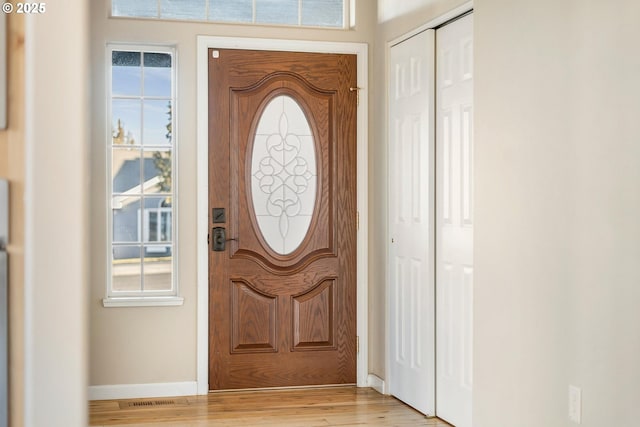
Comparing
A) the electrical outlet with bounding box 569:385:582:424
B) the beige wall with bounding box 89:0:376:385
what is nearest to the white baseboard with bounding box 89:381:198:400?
the beige wall with bounding box 89:0:376:385

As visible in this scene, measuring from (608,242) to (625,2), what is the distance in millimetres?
772

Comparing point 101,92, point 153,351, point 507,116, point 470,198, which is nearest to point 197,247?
point 153,351

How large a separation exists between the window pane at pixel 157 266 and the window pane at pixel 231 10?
141cm

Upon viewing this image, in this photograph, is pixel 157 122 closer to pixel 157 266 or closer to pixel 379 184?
pixel 157 266

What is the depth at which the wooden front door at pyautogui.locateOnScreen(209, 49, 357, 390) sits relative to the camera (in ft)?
15.1

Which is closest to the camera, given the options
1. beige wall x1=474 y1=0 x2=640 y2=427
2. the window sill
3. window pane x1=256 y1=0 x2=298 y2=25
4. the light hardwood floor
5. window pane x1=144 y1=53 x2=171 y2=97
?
beige wall x1=474 y1=0 x2=640 y2=427

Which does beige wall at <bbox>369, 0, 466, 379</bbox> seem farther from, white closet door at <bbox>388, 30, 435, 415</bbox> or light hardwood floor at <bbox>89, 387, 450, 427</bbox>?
light hardwood floor at <bbox>89, 387, 450, 427</bbox>

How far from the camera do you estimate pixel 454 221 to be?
383 cm

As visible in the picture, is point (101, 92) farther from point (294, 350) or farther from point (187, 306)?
point (294, 350)

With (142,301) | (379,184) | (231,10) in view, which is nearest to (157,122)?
(231,10)

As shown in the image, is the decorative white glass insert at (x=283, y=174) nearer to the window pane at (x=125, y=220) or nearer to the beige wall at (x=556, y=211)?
the window pane at (x=125, y=220)

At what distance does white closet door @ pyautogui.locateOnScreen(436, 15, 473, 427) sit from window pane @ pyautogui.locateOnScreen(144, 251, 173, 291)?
1625 mm

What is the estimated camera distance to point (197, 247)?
179 inches

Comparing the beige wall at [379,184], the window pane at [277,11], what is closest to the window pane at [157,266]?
the beige wall at [379,184]
